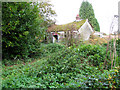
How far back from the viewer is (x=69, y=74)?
254cm

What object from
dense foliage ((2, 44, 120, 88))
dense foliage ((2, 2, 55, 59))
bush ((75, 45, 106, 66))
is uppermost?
dense foliage ((2, 2, 55, 59))

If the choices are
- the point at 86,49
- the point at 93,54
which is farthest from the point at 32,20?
the point at 93,54

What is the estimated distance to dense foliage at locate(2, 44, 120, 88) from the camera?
1.61 metres

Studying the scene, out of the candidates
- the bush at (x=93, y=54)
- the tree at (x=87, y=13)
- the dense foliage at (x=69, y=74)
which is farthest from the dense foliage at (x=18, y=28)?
the bush at (x=93, y=54)

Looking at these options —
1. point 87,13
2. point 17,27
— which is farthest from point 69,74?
point 17,27

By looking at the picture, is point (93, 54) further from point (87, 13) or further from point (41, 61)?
point (41, 61)

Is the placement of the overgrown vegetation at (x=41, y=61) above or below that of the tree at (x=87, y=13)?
below

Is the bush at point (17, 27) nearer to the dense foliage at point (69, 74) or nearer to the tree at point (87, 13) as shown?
the dense foliage at point (69, 74)

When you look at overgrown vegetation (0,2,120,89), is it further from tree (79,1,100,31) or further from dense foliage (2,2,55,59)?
tree (79,1,100,31)

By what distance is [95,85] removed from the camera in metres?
1.55

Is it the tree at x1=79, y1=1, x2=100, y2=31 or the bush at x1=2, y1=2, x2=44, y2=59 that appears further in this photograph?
the bush at x1=2, y1=2, x2=44, y2=59

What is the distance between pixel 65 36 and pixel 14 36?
2.87 m

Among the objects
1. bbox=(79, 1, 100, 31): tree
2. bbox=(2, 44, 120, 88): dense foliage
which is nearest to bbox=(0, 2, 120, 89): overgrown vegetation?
bbox=(2, 44, 120, 88): dense foliage

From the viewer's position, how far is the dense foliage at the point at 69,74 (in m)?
1.61
